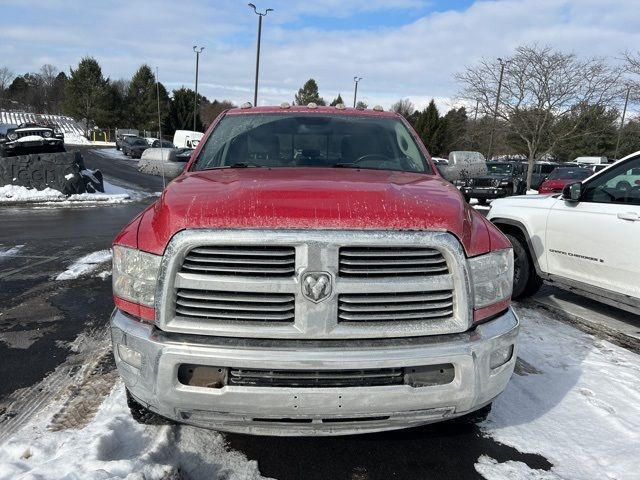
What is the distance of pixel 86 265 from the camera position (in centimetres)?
709

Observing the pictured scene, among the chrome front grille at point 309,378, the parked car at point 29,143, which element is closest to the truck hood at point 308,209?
the chrome front grille at point 309,378

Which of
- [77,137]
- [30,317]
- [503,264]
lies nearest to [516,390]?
[503,264]

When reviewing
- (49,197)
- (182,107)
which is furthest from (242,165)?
(182,107)

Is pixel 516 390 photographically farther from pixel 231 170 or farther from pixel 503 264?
pixel 231 170

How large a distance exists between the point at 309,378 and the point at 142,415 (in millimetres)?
1132

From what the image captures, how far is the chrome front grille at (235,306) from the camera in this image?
7.56 ft

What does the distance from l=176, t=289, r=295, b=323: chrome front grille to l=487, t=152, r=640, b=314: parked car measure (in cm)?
368

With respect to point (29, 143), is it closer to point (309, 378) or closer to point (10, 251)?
point (10, 251)

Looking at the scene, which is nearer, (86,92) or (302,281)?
(302,281)

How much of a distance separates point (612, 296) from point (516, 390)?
6.16 feet

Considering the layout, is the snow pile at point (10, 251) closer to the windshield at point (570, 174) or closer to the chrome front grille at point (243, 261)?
the chrome front grille at point (243, 261)

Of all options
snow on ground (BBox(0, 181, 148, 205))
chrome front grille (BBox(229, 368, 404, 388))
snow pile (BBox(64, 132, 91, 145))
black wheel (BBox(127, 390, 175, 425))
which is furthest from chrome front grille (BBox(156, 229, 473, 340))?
snow pile (BBox(64, 132, 91, 145))

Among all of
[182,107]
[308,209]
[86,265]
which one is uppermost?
[182,107]

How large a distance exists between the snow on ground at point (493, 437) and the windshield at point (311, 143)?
1747 mm
